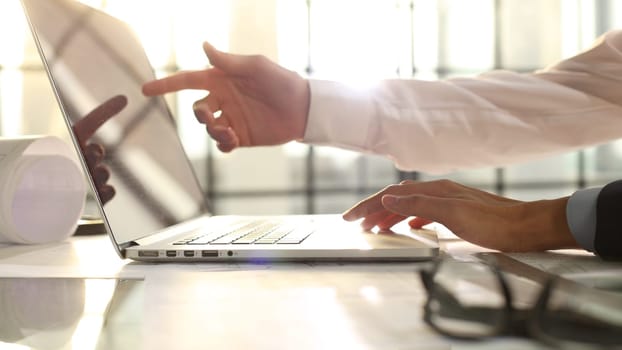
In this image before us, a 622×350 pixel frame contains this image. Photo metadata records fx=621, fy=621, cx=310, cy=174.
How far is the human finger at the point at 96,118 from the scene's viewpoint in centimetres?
60

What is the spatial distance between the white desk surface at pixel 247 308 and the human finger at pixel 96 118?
5.2 inches

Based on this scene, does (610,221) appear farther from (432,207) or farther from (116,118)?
(116,118)

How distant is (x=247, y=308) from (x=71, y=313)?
12cm

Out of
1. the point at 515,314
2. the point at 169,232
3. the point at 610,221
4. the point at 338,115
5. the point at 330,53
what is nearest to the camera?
the point at 515,314

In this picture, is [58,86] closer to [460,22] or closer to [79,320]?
[79,320]

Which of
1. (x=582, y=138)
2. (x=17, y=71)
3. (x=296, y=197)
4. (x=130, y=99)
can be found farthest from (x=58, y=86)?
(x=296, y=197)

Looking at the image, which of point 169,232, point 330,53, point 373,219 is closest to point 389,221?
point 373,219

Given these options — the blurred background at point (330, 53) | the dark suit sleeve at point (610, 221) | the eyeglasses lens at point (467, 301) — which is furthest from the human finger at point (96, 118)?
the blurred background at point (330, 53)

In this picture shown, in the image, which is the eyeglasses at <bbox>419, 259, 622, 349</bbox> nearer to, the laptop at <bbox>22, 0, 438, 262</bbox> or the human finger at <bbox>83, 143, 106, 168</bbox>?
the laptop at <bbox>22, 0, 438, 262</bbox>

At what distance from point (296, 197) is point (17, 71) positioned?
1022mm

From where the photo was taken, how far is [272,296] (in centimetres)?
45

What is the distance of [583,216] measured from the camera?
59 centimetres

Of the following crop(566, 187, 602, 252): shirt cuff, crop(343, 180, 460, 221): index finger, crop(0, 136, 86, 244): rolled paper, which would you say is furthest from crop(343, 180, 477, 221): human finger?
crop(0, 136, 86, 244): rolled paper

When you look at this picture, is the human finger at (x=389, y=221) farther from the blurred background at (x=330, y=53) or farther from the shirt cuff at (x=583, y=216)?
the blurred background at (x=330, y=53)
